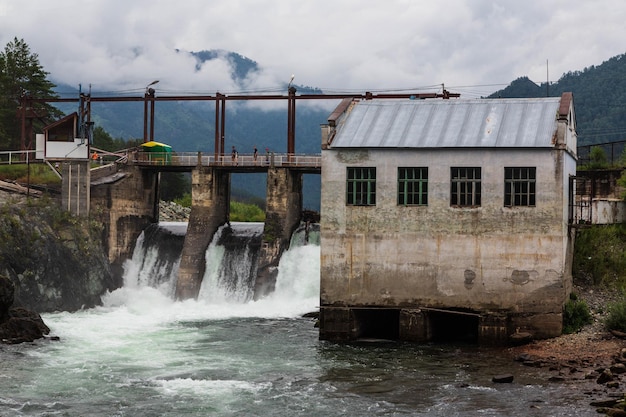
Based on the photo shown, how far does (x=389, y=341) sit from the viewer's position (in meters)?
36.6

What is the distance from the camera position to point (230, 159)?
197ft

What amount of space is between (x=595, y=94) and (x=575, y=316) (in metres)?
107

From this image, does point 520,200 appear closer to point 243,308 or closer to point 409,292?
point 409,292

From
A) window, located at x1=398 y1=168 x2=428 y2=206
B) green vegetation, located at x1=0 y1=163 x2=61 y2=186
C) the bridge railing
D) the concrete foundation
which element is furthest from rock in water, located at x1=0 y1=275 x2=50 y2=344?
green vegetation, located at x1=0 y1=163 x2=61 y2=186

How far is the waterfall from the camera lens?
5172 cm

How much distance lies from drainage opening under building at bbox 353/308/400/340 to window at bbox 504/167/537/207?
6.51m

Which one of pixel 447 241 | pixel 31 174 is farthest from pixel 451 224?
pixel 31 174

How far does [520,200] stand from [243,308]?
19.9 meters

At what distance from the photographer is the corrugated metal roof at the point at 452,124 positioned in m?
35.8

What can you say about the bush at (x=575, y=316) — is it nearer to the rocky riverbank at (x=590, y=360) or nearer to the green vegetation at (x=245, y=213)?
the rocky riverbank at (x=590, y=360)

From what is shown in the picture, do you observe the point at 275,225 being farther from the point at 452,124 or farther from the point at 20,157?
the point at 20,157

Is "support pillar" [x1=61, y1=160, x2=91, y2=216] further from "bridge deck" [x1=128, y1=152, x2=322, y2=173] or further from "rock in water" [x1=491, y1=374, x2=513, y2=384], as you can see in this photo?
"rock in water" [x1=491, y1=374, x2=513, y2=384]

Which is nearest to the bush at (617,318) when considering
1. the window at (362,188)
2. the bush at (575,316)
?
the bush at (575,316)

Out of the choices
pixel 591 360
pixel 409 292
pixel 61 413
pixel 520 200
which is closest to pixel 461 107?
pixel 520 200
